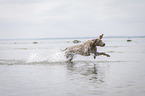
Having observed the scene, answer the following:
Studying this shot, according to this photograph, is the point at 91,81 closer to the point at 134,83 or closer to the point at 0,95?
the point at 134,83

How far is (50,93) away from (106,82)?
313 centimetres

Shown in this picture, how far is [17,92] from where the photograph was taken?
376 inches

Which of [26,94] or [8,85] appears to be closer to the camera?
[26,94]

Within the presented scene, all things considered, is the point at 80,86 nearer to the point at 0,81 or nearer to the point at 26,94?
the point at 26,94

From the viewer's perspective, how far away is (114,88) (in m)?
9.95

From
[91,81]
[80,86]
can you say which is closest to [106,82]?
[91,81]

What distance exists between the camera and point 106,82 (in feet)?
37.0

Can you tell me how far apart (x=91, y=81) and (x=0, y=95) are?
4.38 m

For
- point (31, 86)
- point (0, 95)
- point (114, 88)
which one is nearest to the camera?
point (0, 95)

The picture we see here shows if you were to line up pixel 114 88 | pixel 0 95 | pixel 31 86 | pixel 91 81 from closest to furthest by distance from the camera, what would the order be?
pixel 0 95 → pixel 114 88 → pixel 31 86 → pixel 91 81

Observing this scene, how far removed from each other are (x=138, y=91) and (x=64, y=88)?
2983 mm

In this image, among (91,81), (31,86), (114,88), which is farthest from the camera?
(91,81)

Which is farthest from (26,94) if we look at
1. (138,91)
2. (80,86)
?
(138,91)

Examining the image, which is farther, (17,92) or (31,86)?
(31,86)
